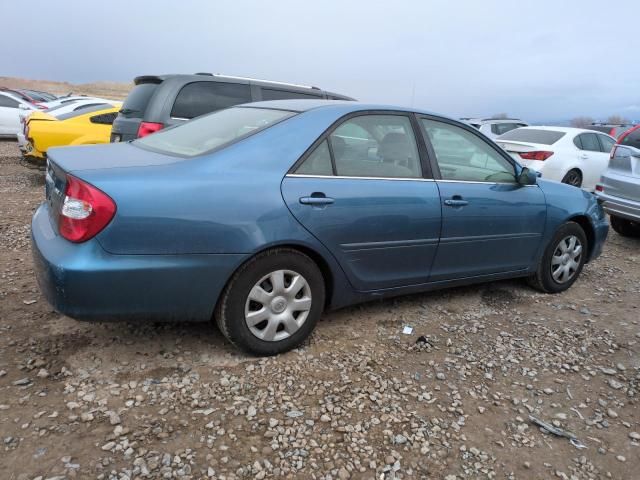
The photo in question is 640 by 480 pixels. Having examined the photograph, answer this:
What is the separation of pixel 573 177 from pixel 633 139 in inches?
102

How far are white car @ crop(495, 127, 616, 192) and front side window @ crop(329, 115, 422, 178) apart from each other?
226 inches

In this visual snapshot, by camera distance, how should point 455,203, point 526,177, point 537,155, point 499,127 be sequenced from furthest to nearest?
point 499,127
point 537,155
point 526,177
point 455,203

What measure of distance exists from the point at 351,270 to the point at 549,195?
2.10m

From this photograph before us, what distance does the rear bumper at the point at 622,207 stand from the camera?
20.4 feet

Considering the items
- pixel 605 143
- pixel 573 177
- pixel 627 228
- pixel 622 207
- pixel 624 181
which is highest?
pixel 605 143

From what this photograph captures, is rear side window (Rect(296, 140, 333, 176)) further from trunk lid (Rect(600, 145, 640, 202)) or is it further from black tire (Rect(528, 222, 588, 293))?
trunk lid (Rect(600, 145, 640, 202))

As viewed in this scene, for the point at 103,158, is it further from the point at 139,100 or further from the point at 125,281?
the point at 139,100

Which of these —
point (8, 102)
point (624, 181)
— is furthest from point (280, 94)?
point (8, 102)

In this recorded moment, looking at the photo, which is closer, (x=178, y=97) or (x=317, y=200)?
(x=317, y=200)

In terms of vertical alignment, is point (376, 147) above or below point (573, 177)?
above

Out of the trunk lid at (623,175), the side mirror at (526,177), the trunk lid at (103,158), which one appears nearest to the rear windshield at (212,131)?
the trunk lid at (103,158)

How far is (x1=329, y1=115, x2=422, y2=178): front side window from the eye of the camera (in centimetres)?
319

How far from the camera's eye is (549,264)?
4422 mm

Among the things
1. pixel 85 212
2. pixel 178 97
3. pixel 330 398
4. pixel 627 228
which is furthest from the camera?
pixel 627 228
